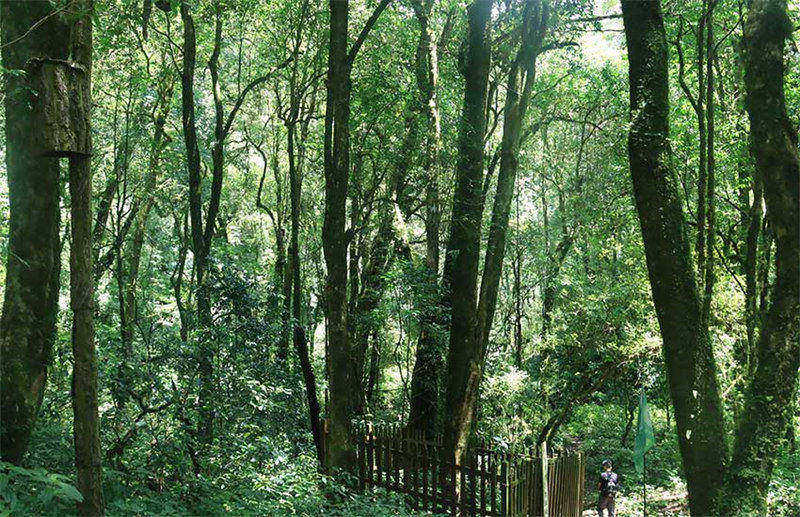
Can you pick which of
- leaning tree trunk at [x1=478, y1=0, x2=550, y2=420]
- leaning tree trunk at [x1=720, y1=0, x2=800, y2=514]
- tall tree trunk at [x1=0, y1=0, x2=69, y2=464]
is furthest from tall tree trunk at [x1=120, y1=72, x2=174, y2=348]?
leaning tree trunk at [x1=720, y1=0, x2=800, y2=514]

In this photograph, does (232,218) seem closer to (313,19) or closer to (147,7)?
(313,19)

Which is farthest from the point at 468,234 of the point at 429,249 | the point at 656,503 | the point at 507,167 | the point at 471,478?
the point at 656,503

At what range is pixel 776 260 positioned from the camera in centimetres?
631

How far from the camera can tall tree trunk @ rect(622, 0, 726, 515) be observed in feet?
22.7

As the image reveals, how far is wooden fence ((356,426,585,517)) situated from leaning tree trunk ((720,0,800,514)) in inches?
120

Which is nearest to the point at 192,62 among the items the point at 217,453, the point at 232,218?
the point at 217,453

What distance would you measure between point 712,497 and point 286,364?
6.80m

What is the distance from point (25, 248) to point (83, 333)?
5.44 feet

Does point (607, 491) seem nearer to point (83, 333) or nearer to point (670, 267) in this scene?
point (670, 267)

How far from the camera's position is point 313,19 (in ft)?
47.2

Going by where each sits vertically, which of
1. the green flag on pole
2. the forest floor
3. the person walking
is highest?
the green flag on pole

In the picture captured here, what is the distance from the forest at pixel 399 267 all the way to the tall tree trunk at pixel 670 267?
26mm

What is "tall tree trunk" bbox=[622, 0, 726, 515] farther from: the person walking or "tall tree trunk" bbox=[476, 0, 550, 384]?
the person walking

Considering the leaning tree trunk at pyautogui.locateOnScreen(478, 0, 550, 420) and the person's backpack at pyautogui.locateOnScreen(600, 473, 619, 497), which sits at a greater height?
the leaning tree trunk at pyautogui.locateOnScreen(478, 0, 550, 420)
